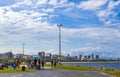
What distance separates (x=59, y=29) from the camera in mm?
94500

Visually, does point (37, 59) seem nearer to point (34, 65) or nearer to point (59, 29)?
point (34, 65)

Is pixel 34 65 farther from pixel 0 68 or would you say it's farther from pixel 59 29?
pixel 59 29

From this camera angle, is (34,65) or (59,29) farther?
(59,29)

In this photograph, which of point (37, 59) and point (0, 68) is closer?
point (0, 68)

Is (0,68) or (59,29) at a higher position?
(59,29)

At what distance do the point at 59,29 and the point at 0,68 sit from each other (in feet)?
123

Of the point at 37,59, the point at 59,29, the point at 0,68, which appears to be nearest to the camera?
the point at 0,68

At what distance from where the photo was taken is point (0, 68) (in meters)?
59.6

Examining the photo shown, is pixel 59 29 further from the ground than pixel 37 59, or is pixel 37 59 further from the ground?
pixel 59 29

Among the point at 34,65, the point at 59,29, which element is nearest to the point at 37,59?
the point at 34,65

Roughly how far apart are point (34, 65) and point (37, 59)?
78.5 inches

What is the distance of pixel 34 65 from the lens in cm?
6250

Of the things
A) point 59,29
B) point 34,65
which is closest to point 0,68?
point 34,65

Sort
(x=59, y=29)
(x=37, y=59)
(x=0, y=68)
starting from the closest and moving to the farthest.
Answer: (x=0, y=68) → (x=37, y=59) → (x=59, y=29)
